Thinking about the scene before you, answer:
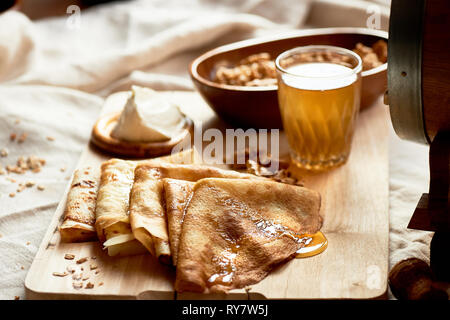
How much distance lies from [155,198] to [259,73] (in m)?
0.79

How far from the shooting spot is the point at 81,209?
173 cm

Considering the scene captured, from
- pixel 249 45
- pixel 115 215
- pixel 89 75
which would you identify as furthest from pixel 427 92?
pixel 89 75

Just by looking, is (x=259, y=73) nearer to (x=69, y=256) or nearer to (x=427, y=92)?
(x=427, y=92)

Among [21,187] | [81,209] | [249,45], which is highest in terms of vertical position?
[249,45]

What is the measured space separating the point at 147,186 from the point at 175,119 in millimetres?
586

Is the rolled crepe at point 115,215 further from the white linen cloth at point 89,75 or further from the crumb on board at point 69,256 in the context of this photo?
the white linen cloth at point 89,75

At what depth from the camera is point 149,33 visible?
3.07 meters

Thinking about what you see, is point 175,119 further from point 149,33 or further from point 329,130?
point 149,33

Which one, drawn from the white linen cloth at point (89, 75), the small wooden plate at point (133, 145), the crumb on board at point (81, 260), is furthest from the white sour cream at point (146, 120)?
the crumb on board at point (81, 260)

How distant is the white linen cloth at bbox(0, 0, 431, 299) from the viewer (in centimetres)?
190

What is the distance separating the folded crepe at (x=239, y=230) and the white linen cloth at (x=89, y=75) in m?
0.29

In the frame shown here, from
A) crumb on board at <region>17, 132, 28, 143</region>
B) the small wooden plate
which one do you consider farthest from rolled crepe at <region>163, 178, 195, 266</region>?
crumb on board at <region>17, 132, 28, 143</region>
